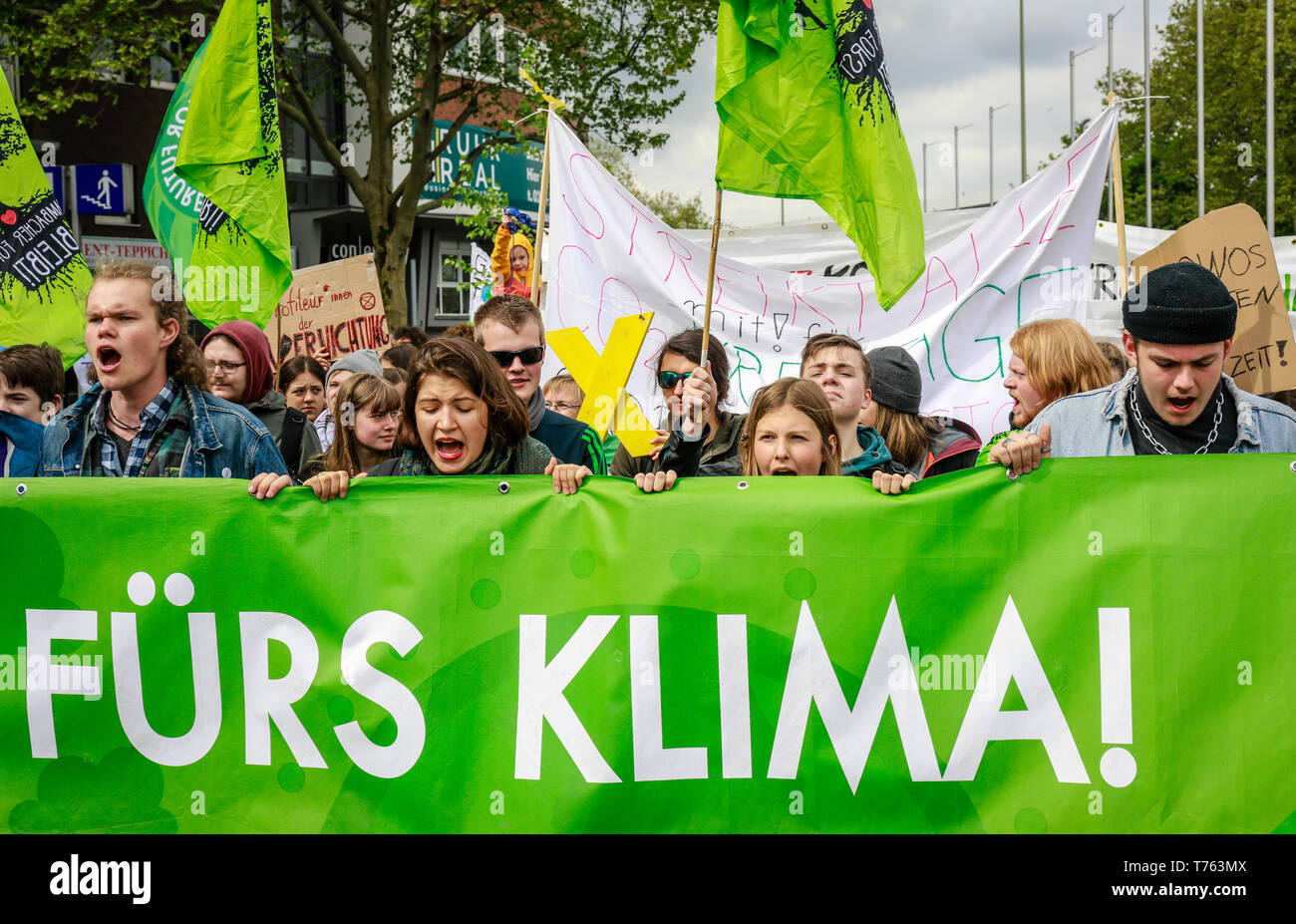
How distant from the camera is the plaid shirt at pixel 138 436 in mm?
3504

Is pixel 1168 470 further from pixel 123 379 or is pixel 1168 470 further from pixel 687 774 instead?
pixel 123 379

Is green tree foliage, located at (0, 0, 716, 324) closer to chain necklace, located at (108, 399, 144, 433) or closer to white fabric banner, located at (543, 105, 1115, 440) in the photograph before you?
white fabric banner, located at (543, 105, 1115, 440)

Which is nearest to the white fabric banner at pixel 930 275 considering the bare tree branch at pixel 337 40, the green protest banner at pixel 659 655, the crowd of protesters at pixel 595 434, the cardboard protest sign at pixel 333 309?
the crowd of protesters at pixel 595 434

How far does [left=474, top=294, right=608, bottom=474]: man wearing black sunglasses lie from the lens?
420cm

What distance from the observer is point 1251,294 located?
564 cm

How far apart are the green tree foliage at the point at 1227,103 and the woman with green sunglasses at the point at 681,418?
2849 cm

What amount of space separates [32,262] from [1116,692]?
4.61 metres

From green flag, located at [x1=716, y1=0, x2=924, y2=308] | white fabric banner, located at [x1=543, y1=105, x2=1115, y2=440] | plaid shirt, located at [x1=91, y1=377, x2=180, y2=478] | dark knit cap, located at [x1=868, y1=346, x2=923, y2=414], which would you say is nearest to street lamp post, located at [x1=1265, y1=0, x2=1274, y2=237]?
white fabric banner, located at [x1=543, y1=105, x2=1115, y2=440]

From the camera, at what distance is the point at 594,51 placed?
1961cm

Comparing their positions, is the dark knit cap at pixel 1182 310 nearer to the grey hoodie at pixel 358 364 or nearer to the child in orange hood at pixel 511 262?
the grey hoodie at pixel 358 364

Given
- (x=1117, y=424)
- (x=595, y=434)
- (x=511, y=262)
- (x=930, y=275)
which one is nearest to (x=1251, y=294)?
(x=930, y=275)

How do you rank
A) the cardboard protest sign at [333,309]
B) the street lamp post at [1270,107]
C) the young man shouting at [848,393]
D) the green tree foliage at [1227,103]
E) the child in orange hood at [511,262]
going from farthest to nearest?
the green tree foliage at [1227,103] → the street lamp post at [1270,107] → the child in orange hood at [511,262] → the cardboard protest sign at [333,309] → the young man shouting at [848,393]

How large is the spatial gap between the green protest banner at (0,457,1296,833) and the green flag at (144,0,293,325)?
1.75 meters

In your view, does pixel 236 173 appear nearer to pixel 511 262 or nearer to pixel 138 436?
pixel 138 436
